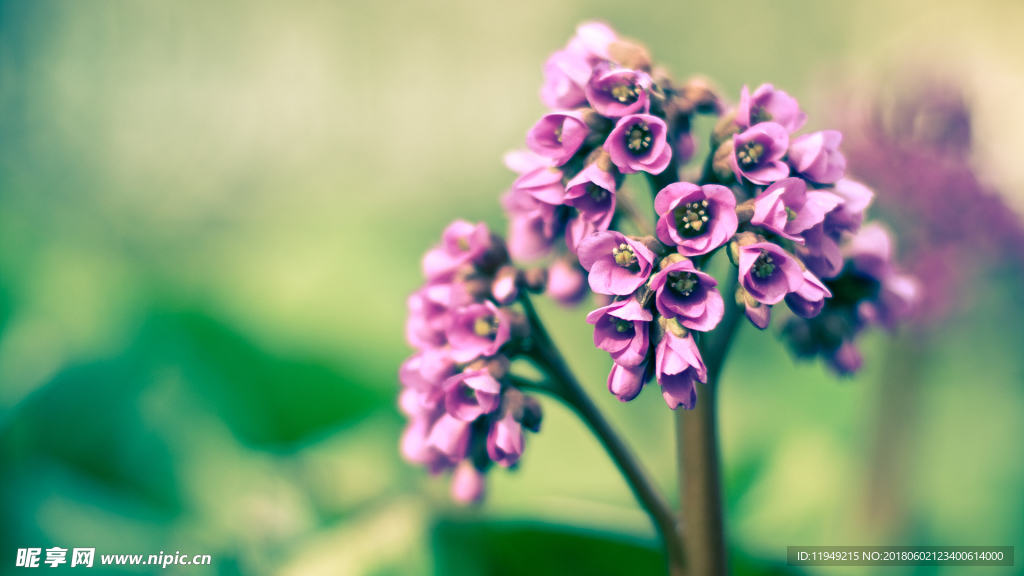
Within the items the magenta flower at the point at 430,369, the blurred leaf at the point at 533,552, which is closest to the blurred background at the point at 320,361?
the blurred leaf at the point at 533,552

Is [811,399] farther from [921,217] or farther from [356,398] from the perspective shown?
[356,398]

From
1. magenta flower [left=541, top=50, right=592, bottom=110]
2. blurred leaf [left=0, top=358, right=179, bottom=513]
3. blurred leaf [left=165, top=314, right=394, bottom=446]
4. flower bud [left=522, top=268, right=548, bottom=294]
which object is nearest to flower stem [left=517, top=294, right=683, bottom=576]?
flower bud [left=522, top=268, right=548, bottom=294]

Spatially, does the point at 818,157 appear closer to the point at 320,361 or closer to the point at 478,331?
the point at 478,331

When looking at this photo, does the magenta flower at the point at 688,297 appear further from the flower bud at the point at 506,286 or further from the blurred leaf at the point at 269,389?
the blurred leaf at the point at 269,389

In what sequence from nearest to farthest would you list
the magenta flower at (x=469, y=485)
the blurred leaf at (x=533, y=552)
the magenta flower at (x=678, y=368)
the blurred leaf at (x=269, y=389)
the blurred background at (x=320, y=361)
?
1. the magenta flower at (x=678, y=368)
2. the magenta flower at (x=469, y=485)
3. the blurred leaf at (x=533, y=552)
4. the blurred background at (x=320, y=361)
5. the blurred leaf at (x=269, y=389)

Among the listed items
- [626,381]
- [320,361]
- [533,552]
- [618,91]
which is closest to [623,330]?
[626,381]

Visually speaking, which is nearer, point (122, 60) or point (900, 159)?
point (900, 159)

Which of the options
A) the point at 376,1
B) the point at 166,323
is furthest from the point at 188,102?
the point at 166,323
